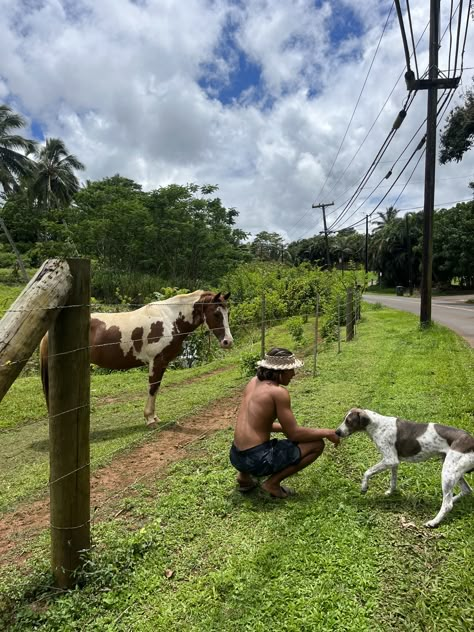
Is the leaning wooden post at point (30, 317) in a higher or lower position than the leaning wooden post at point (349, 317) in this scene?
higher

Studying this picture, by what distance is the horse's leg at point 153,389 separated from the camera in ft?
20.8

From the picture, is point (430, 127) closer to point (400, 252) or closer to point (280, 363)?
point (280, 363)

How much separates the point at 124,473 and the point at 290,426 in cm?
197

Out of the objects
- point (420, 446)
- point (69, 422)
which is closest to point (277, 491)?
point (420, 446)

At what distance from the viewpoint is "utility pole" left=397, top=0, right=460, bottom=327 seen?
1274 centimetres

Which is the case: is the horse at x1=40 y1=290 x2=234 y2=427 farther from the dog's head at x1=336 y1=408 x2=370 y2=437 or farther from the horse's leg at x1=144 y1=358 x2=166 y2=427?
the dog's head at x1=336 y1=408 x2=370 y2=437

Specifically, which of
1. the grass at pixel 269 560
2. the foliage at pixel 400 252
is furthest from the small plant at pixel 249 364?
the foliage at pixel 400 252

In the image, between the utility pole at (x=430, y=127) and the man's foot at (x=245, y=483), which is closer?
the man's foot at (x=245, y=483)

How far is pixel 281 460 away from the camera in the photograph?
359 cm

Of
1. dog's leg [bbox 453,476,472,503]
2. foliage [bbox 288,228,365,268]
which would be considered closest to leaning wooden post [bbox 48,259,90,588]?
dog's leg [bbox 453,476,472,503]

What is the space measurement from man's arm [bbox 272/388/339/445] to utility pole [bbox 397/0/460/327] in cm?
1173

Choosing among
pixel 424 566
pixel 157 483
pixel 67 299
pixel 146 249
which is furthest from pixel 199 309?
pixel 146 249

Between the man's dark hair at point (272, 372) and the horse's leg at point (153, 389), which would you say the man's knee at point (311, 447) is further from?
the horse's leg at point (153, 389)

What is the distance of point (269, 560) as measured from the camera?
2.79 meters
